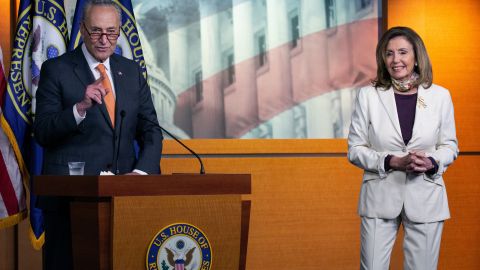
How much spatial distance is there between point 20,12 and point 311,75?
7.66 ft

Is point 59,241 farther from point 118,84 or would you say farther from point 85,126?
point 118,84

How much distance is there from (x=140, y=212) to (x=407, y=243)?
1569mm

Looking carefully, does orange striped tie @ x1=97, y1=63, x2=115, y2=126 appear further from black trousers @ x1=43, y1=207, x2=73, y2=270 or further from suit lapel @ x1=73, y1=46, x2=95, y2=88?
black trousers @ x1=43, y1=207, x2=73, y2=270

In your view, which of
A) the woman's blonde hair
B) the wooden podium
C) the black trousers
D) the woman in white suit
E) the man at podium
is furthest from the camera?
the woman's blonde hair

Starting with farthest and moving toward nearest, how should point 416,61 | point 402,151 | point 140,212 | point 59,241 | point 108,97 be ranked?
point 416,61, point 402,151, point 108,97, point 59,241, point 140,212

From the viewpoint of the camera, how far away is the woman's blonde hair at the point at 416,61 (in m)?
3.94

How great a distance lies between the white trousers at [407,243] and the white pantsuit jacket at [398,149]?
1.9 inches

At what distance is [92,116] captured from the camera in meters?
3.50

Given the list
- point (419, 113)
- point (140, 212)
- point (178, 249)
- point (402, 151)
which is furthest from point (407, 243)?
point (140, 212)

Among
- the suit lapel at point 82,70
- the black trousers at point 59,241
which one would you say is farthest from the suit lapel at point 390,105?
the black trousers at point 59,241

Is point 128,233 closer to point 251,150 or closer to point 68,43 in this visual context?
point 68,43

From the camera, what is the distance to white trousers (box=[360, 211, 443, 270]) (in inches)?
149

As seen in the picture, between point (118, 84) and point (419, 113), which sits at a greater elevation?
point (118, 84)

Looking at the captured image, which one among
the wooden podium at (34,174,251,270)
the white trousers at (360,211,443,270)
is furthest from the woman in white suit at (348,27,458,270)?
the wooden podium at (34,174,251,270)
